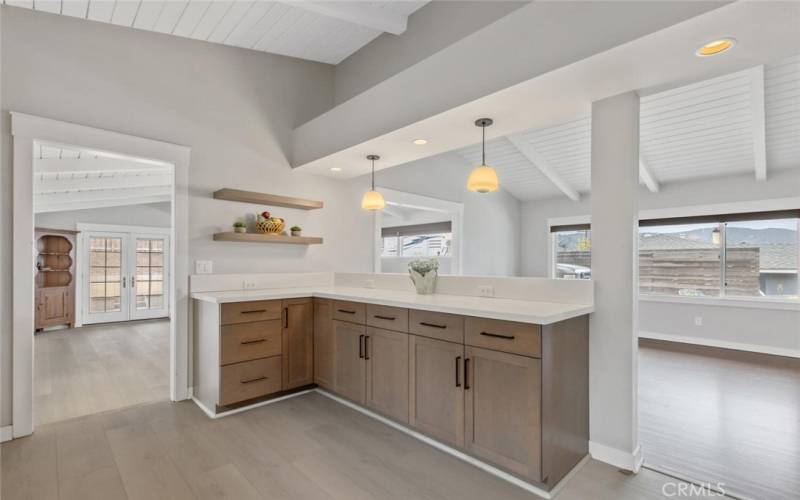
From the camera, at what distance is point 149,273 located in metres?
8.05

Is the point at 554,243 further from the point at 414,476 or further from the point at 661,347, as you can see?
the point at 414,476

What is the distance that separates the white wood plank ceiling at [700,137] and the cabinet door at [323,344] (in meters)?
1.99

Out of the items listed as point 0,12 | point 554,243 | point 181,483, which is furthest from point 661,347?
point 0,12

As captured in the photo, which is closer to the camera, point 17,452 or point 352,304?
point 17,452

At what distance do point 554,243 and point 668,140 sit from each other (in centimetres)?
278

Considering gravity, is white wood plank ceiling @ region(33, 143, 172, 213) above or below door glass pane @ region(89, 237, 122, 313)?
above

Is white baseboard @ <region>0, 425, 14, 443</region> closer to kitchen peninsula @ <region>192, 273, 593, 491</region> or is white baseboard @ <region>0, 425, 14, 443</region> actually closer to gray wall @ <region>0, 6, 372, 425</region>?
gray wall @ <region>0, 6, 372, 425</region>

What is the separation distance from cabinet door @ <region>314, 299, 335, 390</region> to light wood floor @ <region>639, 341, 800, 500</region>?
230 cm

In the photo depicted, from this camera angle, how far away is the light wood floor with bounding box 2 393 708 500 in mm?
1984

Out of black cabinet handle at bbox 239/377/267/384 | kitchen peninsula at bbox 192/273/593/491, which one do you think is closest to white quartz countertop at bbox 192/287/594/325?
kitchen peninsula at bbox 192/273/593/491

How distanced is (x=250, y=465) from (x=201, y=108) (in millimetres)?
2959

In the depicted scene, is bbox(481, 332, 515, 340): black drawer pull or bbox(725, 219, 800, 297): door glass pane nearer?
bbox(481, 332, 515, 340): black drawer pull

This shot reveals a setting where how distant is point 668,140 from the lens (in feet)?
15.9

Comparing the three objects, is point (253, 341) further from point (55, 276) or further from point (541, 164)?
point (55, 276)
